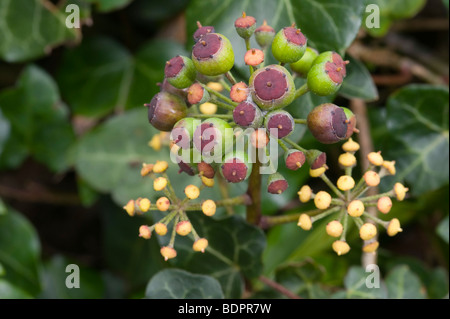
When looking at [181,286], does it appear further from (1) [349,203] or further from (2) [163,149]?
(2) [163,149]

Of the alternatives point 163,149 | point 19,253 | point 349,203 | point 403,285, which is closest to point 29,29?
point 163,149

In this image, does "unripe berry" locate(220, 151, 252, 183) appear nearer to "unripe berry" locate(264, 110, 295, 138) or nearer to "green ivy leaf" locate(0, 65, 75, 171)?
"unripe berry" locate(264, 110, 295, 138)

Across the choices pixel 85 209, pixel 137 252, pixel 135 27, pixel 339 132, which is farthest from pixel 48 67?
pixel 339 132

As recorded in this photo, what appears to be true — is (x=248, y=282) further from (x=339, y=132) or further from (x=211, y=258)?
(x=339, y=132)

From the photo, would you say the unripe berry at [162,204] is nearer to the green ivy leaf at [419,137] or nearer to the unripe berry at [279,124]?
the unripe berry at [279,124]

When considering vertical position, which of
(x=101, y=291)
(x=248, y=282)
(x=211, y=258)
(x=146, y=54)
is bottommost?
(x=101, y=291)
